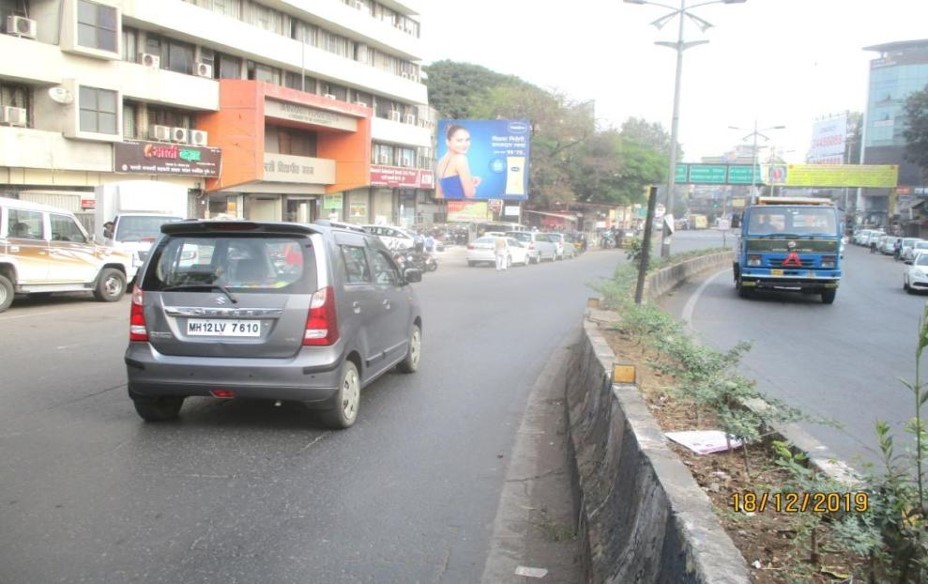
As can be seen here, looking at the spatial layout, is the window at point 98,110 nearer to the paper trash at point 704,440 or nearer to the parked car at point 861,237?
the paper trash at point 704,440

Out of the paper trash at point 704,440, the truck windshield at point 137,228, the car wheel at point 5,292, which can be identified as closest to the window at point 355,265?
the paper trash at point 704,440

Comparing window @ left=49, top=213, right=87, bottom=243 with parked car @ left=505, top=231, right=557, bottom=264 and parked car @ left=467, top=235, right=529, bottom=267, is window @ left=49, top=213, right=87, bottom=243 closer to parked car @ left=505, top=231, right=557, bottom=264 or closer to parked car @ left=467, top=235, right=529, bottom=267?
parked car @ left=467, top=235, right=529, bottom=267

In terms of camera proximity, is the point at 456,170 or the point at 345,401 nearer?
the point at 345,401

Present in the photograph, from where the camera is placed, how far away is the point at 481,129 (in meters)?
49.8

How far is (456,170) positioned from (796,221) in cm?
3461

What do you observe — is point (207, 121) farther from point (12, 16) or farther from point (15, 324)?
point (15, 324)

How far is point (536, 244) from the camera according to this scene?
40.1m

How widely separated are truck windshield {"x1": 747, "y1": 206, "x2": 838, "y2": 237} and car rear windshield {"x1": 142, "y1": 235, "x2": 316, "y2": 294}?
612 inches

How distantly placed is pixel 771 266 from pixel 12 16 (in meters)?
23.8

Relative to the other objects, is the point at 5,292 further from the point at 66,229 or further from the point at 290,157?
the point at 290,157

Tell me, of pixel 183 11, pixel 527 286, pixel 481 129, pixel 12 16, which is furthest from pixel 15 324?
pixel 481 129

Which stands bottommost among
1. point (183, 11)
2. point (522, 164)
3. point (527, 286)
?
point (527, 286)

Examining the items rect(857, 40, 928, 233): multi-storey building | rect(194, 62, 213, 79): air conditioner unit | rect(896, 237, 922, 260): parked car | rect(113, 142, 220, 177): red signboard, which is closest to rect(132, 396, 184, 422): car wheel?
rect(113, 142, 220, 177): red signboard

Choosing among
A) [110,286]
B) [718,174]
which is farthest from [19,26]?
[718,174]
